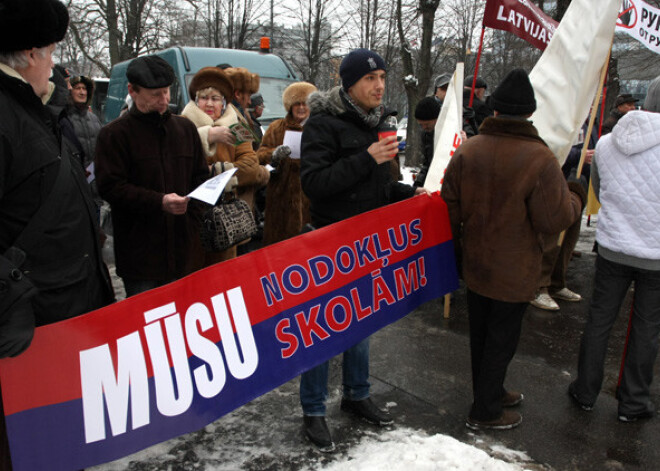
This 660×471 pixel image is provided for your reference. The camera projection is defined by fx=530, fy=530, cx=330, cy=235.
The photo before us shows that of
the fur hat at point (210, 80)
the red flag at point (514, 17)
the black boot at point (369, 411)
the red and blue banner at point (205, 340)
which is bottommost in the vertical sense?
the black boot at point (369, 411)

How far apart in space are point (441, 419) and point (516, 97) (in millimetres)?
1877

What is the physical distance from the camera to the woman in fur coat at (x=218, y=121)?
3898mm

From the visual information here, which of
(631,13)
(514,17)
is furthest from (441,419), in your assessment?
(631,13)

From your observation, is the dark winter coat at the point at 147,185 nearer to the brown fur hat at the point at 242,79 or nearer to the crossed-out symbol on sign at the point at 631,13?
the brown fur hat at the point at 242,79

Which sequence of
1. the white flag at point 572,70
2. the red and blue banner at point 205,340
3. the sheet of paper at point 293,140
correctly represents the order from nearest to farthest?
the red and blue banner at point 205,340
the white flag at point 572,70
the sheet of paper at point 293,140

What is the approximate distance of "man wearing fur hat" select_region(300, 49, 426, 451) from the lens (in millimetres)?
2744

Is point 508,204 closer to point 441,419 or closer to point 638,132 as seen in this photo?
point 638,132

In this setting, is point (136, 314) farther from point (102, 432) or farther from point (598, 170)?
point (598, 170)

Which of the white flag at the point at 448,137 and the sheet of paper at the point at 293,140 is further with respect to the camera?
the sheet of paper at the point at 293,140

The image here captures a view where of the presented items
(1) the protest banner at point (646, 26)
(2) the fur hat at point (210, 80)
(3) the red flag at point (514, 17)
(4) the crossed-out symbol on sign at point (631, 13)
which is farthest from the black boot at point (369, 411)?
(1) the protest banner at point (646, 26)

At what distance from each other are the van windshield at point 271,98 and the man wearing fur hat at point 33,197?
643cm

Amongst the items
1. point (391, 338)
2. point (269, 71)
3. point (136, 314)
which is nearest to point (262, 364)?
point (136, 314)

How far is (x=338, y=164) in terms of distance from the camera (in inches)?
108

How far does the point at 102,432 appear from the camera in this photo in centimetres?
217
